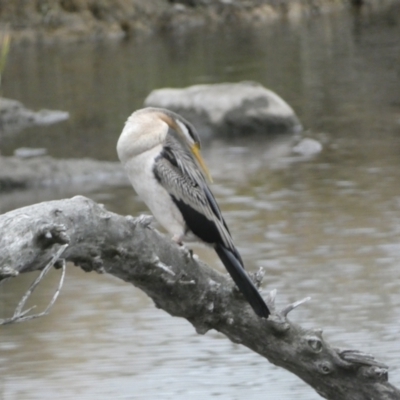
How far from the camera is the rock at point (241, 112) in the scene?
13.2 meters

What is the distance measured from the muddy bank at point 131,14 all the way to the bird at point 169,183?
22218 mm

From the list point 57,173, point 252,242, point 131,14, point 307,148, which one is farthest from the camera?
point 131,14

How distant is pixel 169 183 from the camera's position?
4.61 metres

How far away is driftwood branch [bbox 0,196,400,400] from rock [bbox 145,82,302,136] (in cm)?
859

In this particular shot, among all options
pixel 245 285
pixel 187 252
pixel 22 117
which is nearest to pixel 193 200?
pixel 187 252

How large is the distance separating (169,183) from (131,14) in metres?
26.1

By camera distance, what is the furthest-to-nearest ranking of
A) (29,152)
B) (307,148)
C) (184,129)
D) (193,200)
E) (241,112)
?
(241,112) → (29,152) → (307,148) → (184,129) → (193,200)

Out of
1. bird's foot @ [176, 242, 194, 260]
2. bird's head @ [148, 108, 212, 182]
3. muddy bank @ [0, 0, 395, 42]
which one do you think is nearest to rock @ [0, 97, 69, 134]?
bird's head @ [148, 108, 212, 182]

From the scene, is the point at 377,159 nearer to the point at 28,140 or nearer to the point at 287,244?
the point at 287,244

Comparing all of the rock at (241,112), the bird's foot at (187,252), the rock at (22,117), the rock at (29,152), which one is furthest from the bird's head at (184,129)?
the rock at (22,117)

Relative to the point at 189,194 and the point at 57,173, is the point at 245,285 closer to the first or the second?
the point at 189,194

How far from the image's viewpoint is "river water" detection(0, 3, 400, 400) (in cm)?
602

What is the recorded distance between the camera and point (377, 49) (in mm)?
21312

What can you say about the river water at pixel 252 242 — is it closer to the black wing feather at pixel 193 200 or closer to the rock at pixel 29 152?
the rock at pixel 29 152
